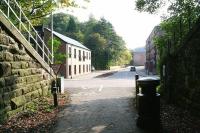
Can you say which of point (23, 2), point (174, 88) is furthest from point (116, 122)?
point (23, 2)

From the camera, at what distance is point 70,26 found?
90.1 meters

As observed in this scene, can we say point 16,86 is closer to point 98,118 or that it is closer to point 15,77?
point 15,77

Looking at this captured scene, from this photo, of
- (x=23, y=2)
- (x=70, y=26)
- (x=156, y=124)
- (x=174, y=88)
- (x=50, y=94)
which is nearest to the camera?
(x=156, y=124)

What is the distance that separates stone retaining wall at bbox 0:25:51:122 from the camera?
902 centimetres

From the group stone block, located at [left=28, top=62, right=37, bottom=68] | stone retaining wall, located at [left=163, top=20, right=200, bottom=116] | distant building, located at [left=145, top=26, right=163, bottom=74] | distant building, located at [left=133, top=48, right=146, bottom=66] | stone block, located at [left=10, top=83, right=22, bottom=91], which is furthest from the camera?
distant building, located at [left=133, top=48, right=146, bottom=66]

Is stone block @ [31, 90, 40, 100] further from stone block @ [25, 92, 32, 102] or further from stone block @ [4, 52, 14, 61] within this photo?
stone block @ [4, 52, 14, 61]

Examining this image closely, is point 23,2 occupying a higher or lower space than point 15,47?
higher

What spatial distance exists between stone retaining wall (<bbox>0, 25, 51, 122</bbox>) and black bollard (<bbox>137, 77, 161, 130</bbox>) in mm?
4124

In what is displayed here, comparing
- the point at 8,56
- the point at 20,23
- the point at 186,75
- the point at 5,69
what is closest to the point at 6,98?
the point at 5,69

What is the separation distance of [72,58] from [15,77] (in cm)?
3539

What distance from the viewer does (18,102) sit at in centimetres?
1002

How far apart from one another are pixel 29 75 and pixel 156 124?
5.88m

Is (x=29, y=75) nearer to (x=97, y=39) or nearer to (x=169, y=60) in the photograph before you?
(x=169, y=60)

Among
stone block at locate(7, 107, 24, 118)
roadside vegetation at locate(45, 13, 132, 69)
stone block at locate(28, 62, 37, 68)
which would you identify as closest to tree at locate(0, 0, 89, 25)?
stone block at locate(28, 62, 37, 68)
